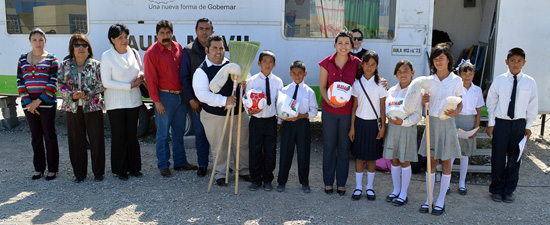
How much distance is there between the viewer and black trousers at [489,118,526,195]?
4.50 metres

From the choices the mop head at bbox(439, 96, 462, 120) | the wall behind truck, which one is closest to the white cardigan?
the mop head at bbox(439, 96, 462, 120)

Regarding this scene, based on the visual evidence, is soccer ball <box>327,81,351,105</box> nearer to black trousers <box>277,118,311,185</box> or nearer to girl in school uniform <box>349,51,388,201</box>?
Answer: girl in school uniform <box>349,51,388,201</box>

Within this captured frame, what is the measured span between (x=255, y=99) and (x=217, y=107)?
526mm

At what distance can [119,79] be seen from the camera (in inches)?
190

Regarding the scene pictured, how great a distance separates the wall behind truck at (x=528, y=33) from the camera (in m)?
5.72

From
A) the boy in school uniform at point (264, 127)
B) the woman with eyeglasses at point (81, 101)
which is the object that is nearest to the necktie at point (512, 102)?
the boy in school uniform at point (264, 127)

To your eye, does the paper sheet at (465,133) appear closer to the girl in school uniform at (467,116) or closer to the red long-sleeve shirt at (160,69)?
the girl in school uniform at (467,116)

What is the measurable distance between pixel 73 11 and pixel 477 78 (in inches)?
252

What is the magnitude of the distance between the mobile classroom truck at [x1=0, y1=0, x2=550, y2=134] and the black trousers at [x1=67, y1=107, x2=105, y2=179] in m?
1.97

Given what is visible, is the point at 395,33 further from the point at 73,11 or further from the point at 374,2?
the point at 73,11

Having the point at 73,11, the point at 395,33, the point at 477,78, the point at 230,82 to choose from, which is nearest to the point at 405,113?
the point at 230,82

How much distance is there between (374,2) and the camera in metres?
6.06

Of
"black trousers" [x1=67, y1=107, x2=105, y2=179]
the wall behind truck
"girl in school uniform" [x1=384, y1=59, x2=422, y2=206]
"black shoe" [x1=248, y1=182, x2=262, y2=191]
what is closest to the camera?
"girl in school uniform" [x1=384, y1=59, x2=422, y2=206]

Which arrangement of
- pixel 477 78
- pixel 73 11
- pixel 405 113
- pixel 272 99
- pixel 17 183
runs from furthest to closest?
pixel 477 78
pixel 73 11
pixel 17 183
pixel 272 99
pixel 405 113
